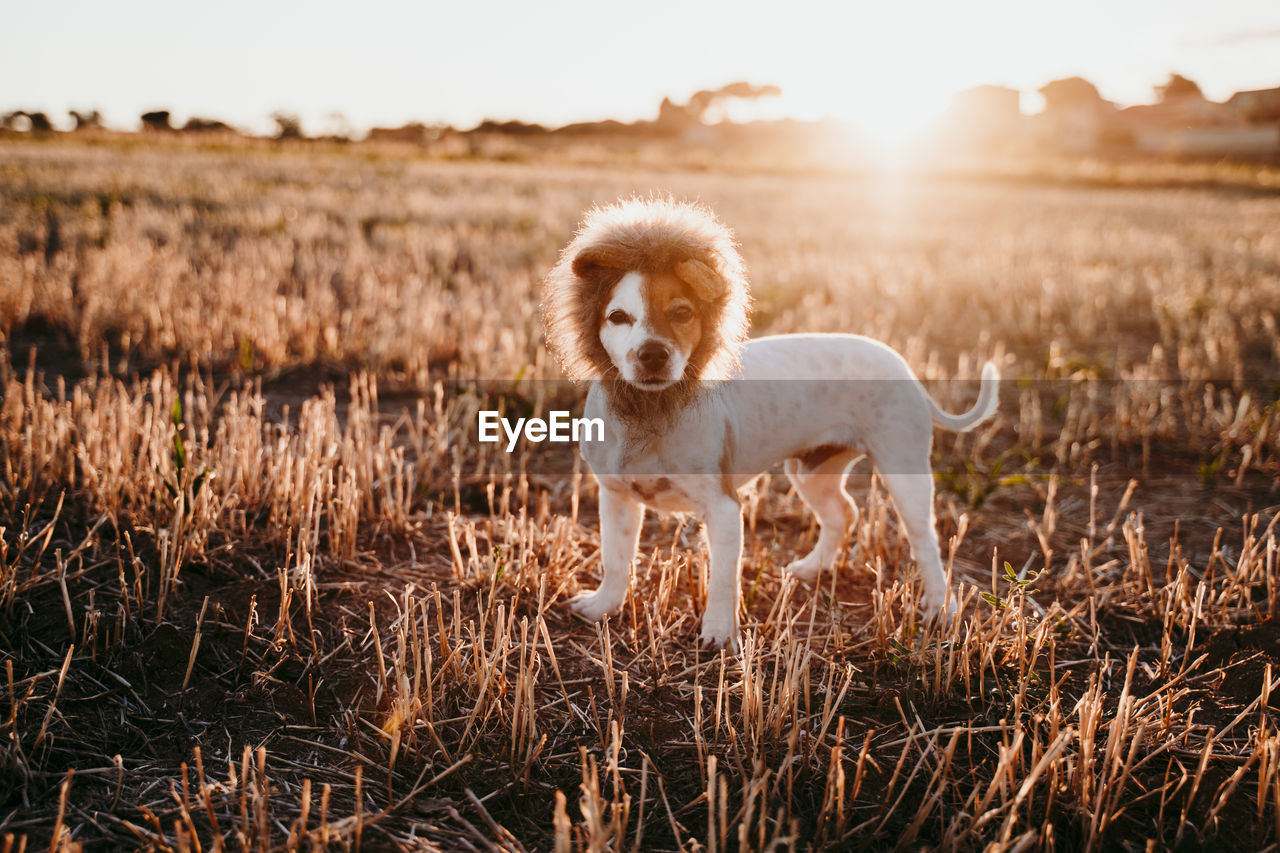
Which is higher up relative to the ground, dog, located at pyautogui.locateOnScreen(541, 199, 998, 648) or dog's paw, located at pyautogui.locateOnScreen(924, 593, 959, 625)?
dog, located at pyautogui.locateOnScreen(541, 199, 998, 648)

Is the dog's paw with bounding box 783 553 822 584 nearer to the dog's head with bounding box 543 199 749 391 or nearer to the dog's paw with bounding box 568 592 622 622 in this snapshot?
the dog's paw with bounding box 568 592 622 622

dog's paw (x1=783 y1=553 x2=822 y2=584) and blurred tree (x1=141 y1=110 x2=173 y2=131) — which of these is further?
blurred tree (x1=141 y1=110 x2=173 y2=131)

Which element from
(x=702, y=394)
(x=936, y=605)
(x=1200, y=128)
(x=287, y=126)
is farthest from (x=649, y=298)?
(x=1200, y=128)

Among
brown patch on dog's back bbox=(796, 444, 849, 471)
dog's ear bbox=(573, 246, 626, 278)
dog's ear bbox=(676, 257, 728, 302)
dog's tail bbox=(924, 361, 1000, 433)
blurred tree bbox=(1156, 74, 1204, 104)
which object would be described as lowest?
brown patch on dog's back bbox=(796, 444, 849, 471)

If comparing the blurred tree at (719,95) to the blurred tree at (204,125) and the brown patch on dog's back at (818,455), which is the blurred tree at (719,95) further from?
the brown patch on dog's back at (818,455)

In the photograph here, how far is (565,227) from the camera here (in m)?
14.0

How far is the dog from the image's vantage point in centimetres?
286

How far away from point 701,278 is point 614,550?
1.21m

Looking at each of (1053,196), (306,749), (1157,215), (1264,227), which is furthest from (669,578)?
(1053,196)

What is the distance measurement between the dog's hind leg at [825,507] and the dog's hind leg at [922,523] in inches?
14.9

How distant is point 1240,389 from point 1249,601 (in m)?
4.11

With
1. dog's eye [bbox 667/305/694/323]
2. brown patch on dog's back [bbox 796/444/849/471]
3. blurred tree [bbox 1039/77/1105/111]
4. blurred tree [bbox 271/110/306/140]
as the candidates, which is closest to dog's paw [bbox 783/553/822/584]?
brown patch on dog's back [bbox 796/444/849/471]

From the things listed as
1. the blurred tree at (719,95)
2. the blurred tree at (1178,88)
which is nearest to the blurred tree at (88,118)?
the blurred tree at (719,95)

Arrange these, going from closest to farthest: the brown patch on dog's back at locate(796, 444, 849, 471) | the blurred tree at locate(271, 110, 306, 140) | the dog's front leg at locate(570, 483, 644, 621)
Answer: the dog's front leg at locate(570, 483, 644, 621)
the brown patch on dog's back at locate(796, 444, 849, 471)
the blurred tree at locate(271, 110, 306, 140)
